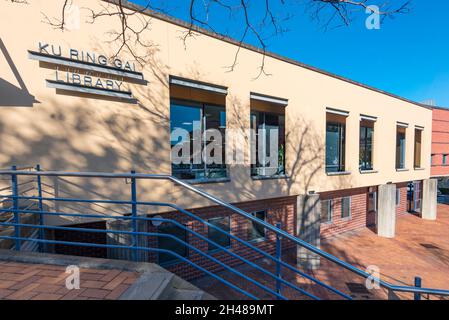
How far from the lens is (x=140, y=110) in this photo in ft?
16.6

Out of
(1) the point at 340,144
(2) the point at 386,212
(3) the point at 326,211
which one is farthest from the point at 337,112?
(2) the point at 386,212

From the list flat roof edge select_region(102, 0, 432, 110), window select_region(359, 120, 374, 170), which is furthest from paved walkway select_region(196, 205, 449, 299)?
flat roof edge select_region(102, 0, 432, 110)

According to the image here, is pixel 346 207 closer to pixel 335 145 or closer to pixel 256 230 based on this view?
pixel 335 145

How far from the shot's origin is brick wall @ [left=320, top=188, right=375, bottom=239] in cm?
1130

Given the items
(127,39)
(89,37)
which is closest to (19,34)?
(89,37)

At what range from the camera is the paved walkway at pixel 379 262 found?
270 inches

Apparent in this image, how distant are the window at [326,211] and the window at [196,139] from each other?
6.89 m

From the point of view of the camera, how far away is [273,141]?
8.76 metres

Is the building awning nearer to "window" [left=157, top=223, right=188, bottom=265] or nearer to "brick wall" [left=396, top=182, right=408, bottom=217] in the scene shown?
"window" [left=157, top=223, right=188, bottom=265]

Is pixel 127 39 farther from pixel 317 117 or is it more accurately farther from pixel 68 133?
pixel 317 117

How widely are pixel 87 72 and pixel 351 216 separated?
13.4 meters

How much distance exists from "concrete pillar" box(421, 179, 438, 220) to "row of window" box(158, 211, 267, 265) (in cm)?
1417

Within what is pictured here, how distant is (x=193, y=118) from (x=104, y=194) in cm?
337
